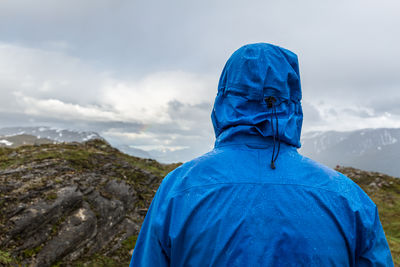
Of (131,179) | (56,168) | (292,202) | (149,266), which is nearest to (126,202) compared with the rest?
(131,179)

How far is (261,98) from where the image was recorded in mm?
2996

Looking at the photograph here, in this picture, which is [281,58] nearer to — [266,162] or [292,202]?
[266,162]

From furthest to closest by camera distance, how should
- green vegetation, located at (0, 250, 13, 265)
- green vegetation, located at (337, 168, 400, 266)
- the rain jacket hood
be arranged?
green vegetation, located at (337, 168, 400, 266)
green vegetation, located at (0, 250, 13, 265)
the rain jacket hood

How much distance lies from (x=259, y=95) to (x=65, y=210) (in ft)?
34.4

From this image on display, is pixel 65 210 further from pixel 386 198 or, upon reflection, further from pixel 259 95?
pixel 386 198

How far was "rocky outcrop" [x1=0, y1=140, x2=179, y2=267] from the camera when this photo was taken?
878cm

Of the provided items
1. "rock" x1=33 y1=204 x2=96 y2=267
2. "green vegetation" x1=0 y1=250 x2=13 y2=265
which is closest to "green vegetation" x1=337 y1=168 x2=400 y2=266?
"rock" x1=33 y1=204 x2=96 y2=267

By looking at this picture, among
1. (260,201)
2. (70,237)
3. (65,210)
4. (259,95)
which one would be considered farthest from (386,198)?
(260,201)

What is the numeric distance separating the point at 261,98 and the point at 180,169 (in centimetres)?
135

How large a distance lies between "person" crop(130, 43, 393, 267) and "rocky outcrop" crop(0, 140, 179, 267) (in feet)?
27.0

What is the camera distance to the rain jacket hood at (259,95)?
2938 millimetres

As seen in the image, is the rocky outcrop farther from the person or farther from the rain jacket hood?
the rain jacket hood

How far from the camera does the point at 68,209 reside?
34.1 ft

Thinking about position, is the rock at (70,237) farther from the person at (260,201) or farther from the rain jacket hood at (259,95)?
the rain jacket hood at (259,95)
